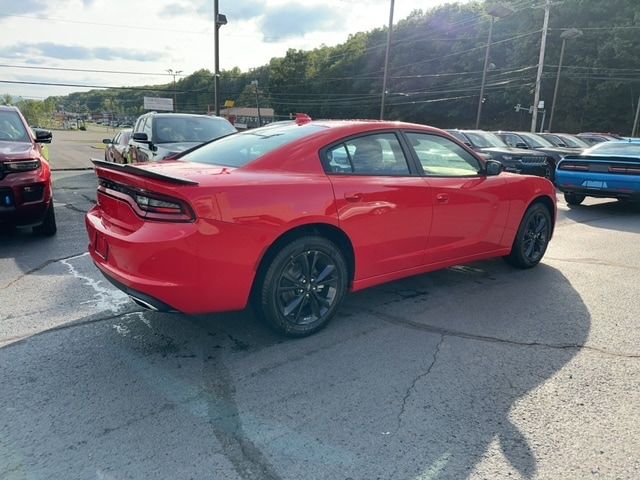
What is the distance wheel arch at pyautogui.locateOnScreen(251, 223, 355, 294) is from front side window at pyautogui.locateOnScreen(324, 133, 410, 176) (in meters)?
0.44

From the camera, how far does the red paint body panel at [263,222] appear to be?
9.61ft

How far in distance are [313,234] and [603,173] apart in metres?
8.34

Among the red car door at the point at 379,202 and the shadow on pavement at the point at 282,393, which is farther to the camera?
the red car door at the point at 379,202

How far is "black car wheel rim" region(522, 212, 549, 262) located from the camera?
535 cm

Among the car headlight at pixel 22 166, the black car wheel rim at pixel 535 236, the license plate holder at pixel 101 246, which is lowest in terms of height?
the black car wheel rim at pixel 535 236

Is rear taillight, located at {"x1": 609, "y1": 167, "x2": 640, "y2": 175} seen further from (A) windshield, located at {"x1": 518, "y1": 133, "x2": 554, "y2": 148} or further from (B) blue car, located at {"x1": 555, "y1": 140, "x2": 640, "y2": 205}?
(A) windshield, located at {"x1": 518, "y1": 133, "x2": 554, "y2": 148}

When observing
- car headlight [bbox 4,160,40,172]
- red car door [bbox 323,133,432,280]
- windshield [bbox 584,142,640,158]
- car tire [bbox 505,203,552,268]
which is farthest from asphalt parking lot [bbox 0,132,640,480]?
windshield [bbox 584,142,640,158]

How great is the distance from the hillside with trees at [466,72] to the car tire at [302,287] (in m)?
37.1

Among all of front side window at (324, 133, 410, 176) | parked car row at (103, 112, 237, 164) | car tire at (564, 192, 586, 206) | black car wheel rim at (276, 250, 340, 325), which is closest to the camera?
black car wheel rim at (276, 250, 340, 325)

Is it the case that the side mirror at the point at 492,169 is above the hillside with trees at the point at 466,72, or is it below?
below

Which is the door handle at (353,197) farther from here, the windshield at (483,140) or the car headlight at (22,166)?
the windshield at (483,140)

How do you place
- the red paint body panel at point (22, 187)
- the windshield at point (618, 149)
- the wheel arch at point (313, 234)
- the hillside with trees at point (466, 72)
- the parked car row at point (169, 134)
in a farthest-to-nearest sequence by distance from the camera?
the hillside with trees at point (466, 72) → the windshield at point (618, 149) → the parked car row at point (169, 134) → the red paint body panel at point (22, 187) → the wheel arch at point (313, 234)

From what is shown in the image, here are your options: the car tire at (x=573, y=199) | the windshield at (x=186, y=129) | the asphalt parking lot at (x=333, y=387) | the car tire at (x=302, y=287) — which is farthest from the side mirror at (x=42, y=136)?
the car tire at (x=573, y=199)

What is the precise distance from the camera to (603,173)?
31.1ft
